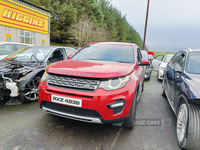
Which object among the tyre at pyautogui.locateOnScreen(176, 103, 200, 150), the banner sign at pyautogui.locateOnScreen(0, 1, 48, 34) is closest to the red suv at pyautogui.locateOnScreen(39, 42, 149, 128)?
the tyre at pyautogui.locateOnScreen(176, 103, 200, 150)

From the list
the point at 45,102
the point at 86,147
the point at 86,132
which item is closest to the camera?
the point at 86,147

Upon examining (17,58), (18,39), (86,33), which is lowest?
(17,58)

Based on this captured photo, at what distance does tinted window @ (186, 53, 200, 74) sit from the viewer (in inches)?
104

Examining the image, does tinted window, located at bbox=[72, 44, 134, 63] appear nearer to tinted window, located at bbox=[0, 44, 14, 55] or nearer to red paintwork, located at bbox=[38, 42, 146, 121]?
red paintwork, located at bbox=[38, 42, 146, 121]

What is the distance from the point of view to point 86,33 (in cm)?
2008

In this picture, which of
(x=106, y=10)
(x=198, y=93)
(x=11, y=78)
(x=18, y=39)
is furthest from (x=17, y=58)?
(x=106, y=10)

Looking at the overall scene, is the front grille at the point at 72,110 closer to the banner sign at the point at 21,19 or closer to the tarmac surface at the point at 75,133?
the tarmac surface at the point at 75,133

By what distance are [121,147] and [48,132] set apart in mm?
1239

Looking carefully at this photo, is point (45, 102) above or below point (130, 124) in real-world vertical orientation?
above

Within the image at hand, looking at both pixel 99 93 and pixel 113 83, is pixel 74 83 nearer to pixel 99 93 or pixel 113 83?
pixel 99 93

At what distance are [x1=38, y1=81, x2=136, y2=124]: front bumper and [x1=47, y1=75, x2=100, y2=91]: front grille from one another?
71mm

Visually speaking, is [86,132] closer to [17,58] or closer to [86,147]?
[86,147]

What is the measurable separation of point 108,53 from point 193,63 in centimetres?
173

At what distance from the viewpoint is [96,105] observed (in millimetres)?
2000
